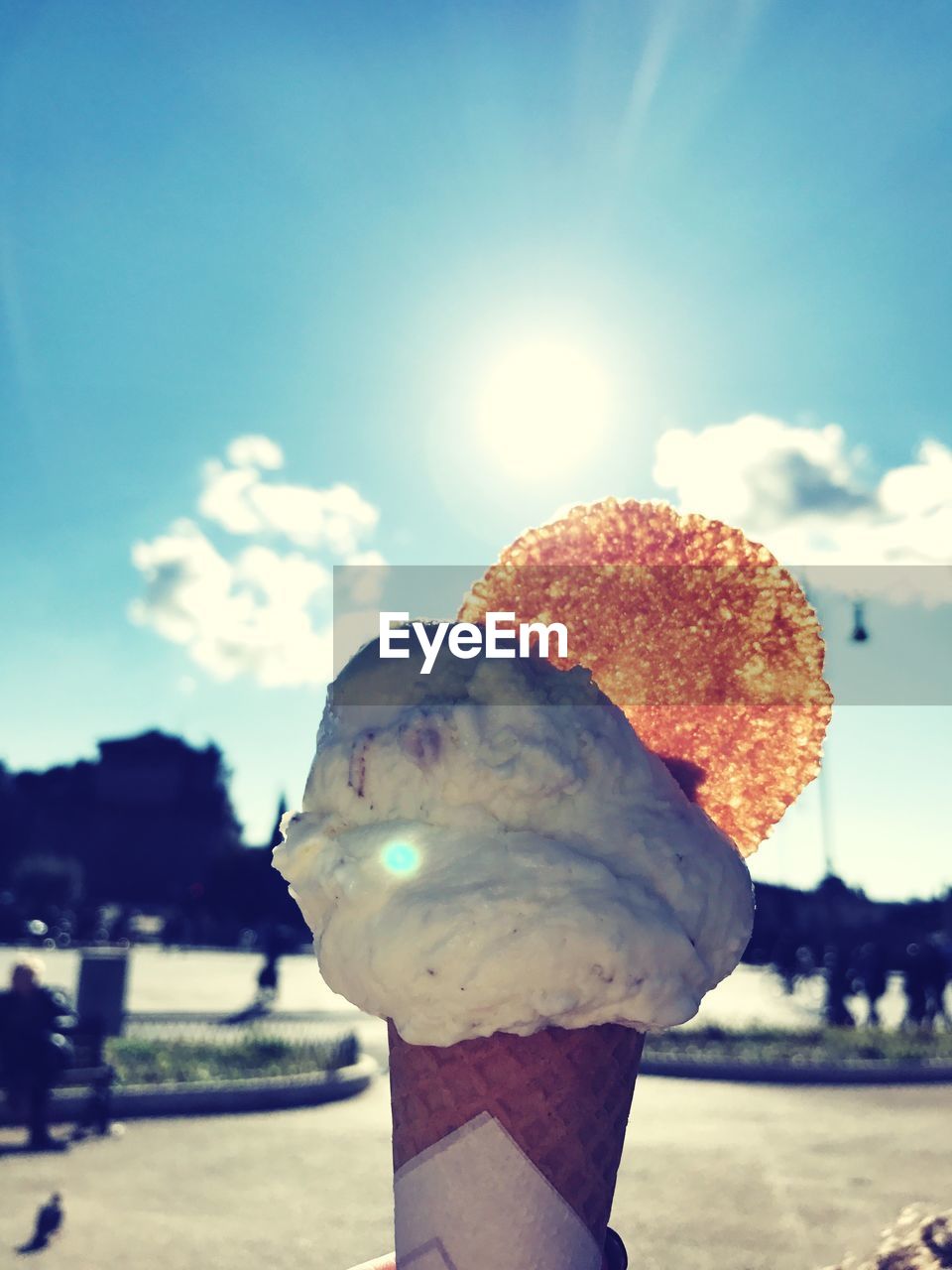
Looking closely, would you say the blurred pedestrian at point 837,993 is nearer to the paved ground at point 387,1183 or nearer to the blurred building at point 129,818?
the paved ground at point 387,1183

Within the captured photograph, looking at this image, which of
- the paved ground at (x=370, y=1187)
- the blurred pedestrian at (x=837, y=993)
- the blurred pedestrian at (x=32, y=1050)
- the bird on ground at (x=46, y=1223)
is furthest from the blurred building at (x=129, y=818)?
the bird on ground at (x=46, y=1223)

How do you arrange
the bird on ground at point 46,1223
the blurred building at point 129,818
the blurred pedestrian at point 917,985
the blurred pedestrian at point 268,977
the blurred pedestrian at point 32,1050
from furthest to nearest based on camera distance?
the blurred building at point 129,818 → the blurred pedestrian at point 268,977 → the blurred pedestrian at point 917,985 → the blurred pedestrian at point 32,1050 → the bird on ground at point 46,1223

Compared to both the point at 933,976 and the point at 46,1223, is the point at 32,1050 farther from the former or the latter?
the point at 933,976


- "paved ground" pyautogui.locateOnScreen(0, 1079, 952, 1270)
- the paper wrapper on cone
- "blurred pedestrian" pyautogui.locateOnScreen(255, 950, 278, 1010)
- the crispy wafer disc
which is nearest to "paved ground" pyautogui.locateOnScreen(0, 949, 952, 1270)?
"paved ground" pyautogui.locateOnScreen(0, 1079, 952, 1270)

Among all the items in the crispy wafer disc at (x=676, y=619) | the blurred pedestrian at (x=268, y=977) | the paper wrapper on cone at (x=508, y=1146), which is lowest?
the blurred pedestrian at (x=268, y=977)

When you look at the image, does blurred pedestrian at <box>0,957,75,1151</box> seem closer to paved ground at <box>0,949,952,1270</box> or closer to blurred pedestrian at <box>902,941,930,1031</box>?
paved ground at <box>0,949,952,1270</box>

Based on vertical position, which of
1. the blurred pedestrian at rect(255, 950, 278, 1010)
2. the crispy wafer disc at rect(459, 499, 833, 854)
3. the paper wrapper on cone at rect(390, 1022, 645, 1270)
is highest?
the crispy wafer disc at rect(459, 499, 833, 854)

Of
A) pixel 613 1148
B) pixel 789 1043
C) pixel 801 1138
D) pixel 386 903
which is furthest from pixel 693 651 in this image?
pixel 789 1043
